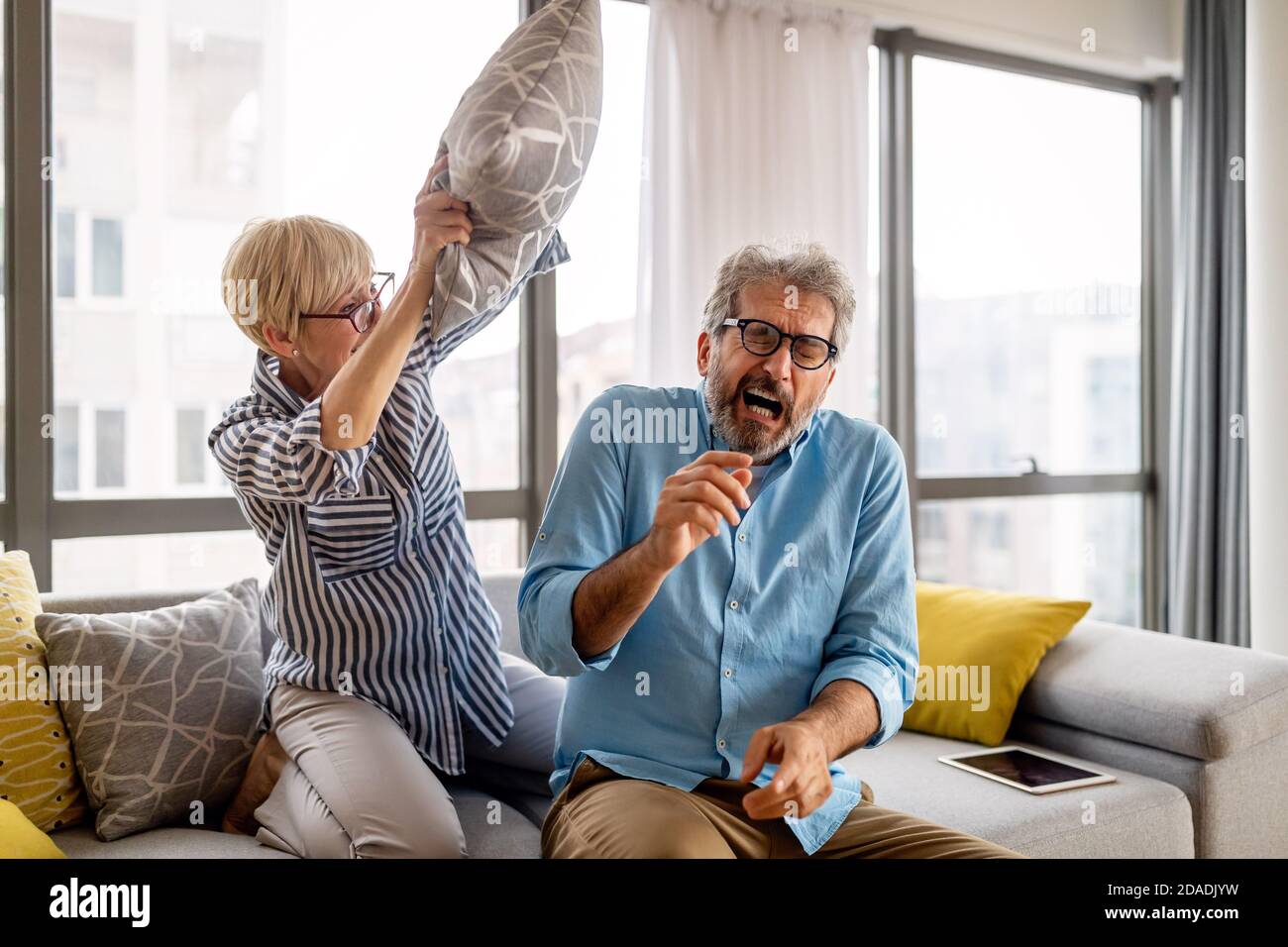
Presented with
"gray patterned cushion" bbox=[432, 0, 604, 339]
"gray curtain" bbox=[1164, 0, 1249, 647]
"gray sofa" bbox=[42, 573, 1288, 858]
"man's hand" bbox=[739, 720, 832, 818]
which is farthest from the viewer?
"gray curtain" bbox=[1164, 0, 1249, 647]

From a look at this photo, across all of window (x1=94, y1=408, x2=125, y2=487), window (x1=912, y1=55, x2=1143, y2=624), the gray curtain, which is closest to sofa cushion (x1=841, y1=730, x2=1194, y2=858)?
window (x1=912, y1=55, x2=1143, y2=624)

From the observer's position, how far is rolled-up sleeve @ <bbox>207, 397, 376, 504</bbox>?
1553 millimetres

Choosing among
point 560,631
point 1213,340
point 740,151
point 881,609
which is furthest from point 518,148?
point 1213,340

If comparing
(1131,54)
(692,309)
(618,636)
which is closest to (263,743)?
(618,636)

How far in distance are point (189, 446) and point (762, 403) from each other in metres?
1.75

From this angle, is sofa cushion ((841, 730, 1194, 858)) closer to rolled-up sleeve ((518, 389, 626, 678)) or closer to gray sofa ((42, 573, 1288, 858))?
gray sofa ((42, 573, 1288, 858))

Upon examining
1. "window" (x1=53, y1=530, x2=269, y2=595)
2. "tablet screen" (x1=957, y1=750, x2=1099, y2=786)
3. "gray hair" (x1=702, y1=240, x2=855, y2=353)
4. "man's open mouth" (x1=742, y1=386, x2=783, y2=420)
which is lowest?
"tablet screen" (x1=957, y1=750, x2=1099, y2=786)

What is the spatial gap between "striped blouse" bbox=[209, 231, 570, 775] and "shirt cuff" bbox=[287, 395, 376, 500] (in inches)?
2.8

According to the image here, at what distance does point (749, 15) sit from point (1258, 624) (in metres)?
2.55

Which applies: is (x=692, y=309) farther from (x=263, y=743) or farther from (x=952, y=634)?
(x=263, y=743)

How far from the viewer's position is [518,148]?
144 cm

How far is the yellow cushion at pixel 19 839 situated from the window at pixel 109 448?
4.06 feet

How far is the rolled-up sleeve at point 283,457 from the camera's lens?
5.09 feet
